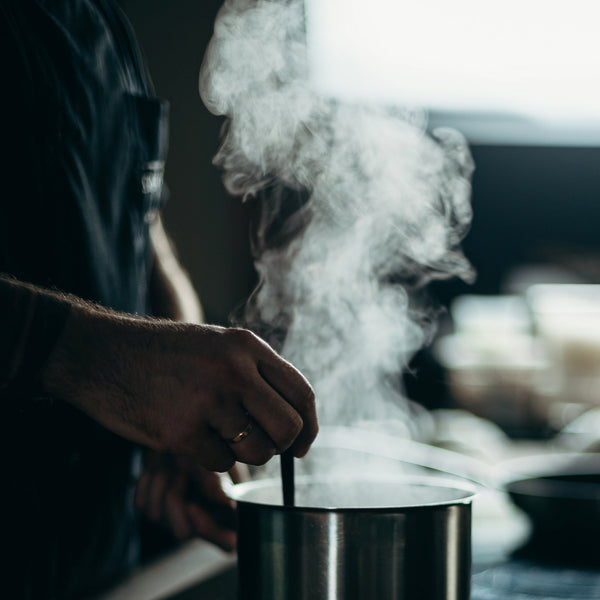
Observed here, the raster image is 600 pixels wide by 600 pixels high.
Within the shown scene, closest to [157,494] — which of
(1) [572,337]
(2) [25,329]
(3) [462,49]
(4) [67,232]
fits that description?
(4) [67,232]

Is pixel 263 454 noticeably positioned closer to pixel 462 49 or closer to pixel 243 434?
pixel 243 434

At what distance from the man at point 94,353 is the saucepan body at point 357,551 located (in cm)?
8

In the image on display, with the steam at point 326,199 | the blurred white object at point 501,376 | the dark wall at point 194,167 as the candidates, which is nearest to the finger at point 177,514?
the steam at point 326,199

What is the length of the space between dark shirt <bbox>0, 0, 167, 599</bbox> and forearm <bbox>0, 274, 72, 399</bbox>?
0.20 meters

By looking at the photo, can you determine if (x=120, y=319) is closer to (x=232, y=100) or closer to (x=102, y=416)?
(x=102, y=416)

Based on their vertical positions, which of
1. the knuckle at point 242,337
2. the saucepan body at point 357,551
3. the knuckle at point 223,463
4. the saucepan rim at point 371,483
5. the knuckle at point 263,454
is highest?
the knuckle at point 242,337

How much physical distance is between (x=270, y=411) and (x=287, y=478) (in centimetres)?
7

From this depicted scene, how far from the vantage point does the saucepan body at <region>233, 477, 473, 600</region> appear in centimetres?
48

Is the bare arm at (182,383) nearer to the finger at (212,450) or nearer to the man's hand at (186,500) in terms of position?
the finger at (212,450)

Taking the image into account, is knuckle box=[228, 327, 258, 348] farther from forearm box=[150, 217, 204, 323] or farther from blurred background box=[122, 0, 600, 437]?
blurred background box=[122, 0, 600, 437]

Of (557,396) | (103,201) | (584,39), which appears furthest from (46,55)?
(557,396)

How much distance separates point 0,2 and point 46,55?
0.25 feet

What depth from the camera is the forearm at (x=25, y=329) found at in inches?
20.7

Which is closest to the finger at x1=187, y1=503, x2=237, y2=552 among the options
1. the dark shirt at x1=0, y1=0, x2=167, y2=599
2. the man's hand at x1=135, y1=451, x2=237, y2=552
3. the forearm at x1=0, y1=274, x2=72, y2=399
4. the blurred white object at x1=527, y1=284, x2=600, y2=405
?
the man's hand at x1=135, y1=451, x2=237, y2=552
